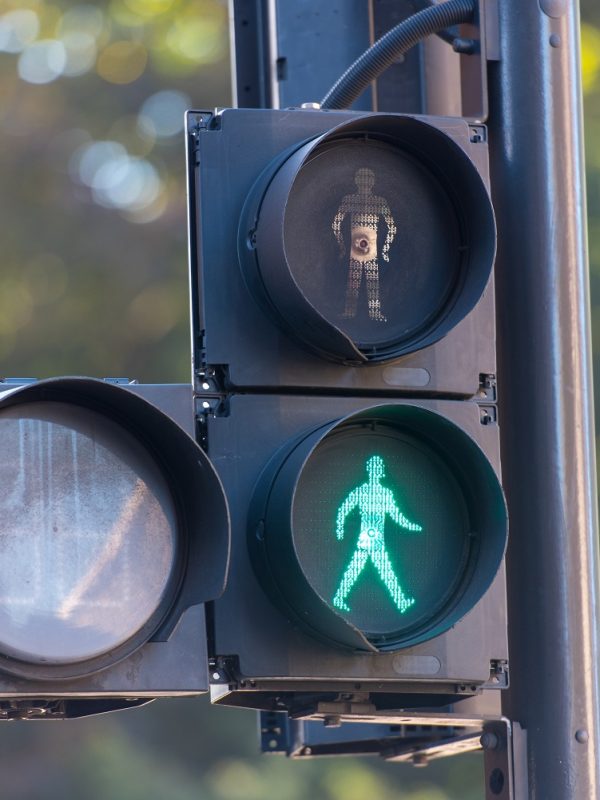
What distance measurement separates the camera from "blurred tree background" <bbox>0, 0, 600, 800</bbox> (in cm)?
1259

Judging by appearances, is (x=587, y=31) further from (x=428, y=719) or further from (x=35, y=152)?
(x=428, y=719)

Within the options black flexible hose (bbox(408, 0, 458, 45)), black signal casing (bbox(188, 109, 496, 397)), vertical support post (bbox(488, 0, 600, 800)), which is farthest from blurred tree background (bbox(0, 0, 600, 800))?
black signal casing (bbox(188, 109, 496, 397))

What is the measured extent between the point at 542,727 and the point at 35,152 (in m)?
11.1

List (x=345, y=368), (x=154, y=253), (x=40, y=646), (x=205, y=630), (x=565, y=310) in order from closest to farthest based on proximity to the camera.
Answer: (x=40, y=646) < (x=205, y=630) < (x=345, y=368) < (x=565, y=310) < (x=154, y=253)

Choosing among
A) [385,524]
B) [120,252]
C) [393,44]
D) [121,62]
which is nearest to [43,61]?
[121,62]

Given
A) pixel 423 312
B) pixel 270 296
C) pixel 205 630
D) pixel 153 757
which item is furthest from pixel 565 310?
pixel 153 757

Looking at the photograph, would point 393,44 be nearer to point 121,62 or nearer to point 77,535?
point 77,535

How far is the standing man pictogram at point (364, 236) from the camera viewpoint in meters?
3.14

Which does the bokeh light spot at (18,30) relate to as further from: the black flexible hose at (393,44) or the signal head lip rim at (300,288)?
the signal head lip rim at (300,288)

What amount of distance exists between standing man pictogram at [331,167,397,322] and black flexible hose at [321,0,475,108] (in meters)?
0.33

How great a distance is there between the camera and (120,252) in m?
13.6

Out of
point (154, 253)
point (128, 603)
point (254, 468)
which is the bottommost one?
point (128, 603)

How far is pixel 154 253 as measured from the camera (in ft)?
45.3

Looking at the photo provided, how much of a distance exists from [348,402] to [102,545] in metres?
0.52
